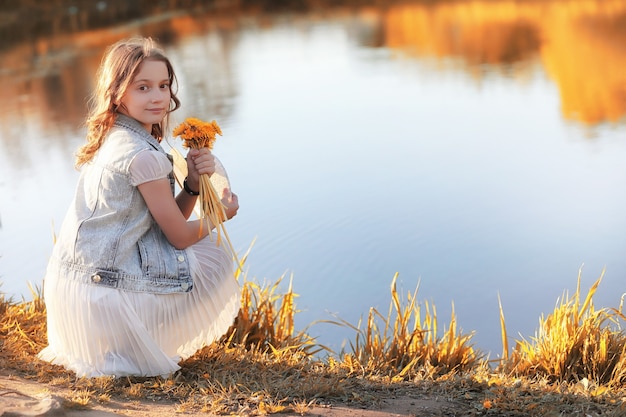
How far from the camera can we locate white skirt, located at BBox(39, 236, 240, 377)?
2.80m

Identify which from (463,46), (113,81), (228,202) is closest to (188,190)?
(228,202)

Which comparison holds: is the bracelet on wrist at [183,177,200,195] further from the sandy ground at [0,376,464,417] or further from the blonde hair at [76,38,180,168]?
the sandy ground at [0,376,464,417]

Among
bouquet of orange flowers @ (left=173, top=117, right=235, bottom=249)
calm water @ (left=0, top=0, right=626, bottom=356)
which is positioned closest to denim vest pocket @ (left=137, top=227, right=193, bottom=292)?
bouquet of orange flowers @ (left=173, top=117, right=235, bottom=249)

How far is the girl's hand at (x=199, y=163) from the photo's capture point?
9.47ft

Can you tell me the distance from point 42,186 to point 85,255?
4293mm

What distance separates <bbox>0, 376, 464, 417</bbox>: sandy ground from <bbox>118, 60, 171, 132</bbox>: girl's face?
2.89ft

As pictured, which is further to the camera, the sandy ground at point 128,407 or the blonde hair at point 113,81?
the blonde hair at point 113,81

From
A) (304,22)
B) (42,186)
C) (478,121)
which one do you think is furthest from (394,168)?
(304,22)

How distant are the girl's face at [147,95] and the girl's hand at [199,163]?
0.57 ft

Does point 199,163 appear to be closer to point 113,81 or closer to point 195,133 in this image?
point 195,133

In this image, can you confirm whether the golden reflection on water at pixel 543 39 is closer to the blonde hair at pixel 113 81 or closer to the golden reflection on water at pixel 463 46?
the golden reflection on water at pixel 463 46

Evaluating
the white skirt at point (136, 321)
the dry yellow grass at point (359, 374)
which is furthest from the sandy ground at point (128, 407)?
the white skirt at point (136, 321)

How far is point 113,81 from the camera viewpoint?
291cm

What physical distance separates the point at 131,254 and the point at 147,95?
0.51m
